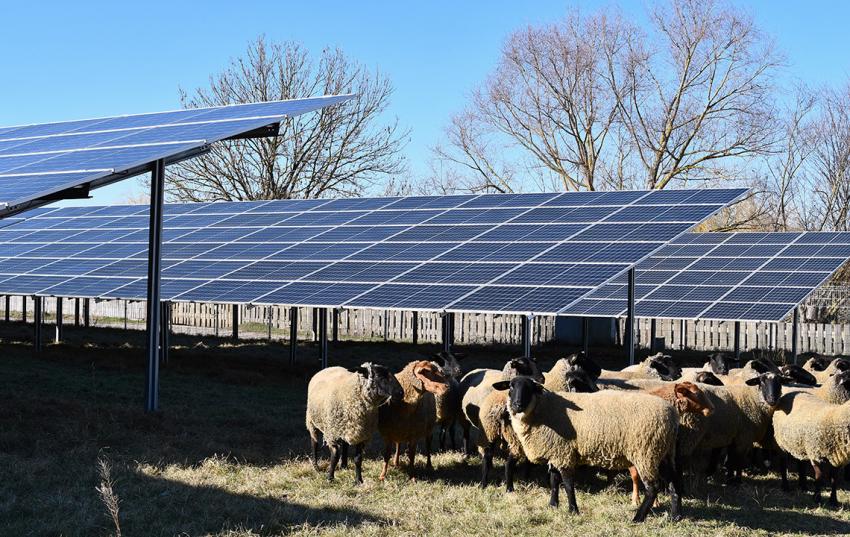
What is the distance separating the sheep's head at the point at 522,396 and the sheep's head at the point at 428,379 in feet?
5.88

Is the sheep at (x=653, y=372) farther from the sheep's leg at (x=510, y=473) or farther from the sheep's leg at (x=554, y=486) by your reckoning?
the sheep's leg at (x=554, y=486)

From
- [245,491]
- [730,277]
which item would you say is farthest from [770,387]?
[730,277]

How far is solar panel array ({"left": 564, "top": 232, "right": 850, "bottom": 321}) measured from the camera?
2320cm

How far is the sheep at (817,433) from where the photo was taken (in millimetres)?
9938

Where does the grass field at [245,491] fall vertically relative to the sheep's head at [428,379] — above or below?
below

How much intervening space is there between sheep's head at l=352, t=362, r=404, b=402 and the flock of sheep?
1cm

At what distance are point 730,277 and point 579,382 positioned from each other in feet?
54.2

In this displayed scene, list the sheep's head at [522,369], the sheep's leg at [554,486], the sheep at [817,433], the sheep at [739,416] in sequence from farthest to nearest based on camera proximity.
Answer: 1. the sheep's head at [522,369]
2. the sheep at [739,416]
3. the sheep at [817,433]
4. the sheep's leg at [554,486]

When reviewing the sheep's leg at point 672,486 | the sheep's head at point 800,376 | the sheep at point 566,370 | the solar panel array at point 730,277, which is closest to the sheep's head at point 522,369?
the sheep at point 566,370

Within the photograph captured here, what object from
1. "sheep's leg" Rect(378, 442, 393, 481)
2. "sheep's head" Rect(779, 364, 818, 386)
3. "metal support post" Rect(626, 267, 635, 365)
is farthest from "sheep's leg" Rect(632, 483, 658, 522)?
"metal support post" Rect(626, 267, 635, 365)

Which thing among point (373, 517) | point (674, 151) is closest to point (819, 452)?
point (373, 517)

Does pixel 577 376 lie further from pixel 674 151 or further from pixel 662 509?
pixel 674 151

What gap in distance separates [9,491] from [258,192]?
1320 inches

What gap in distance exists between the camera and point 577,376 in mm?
10773
